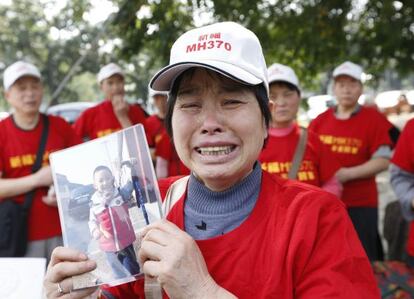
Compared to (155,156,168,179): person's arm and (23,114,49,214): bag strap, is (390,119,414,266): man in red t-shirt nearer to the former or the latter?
(155,156,168,179): person's arm

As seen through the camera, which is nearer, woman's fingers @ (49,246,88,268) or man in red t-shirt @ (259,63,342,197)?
woman's fingers @ (49,246,88,268)

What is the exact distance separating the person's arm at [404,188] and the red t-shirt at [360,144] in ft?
3.68

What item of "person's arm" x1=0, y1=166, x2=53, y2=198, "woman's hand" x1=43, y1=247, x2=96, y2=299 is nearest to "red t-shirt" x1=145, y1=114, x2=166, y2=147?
"person's arm" x1=0, y1=166, x2=53, y2=198

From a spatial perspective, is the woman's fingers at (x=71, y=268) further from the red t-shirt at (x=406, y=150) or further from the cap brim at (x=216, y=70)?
the red t-shirt at (x=406, y=150)

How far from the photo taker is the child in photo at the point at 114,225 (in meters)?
1.43

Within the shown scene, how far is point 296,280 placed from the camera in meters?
1.37

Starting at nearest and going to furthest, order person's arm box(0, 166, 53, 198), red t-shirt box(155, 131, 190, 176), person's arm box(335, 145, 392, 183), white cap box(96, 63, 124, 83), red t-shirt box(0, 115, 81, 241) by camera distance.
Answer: person's arm box(0, 166, 53, 198), red t-shirt box(0, 115, 81, 241), person's arm box(335, 145, 392, 183), red t-shirt box(155, 131, 190, 176), white cap box(96, 63, 124, 83)

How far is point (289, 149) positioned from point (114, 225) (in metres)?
2.40

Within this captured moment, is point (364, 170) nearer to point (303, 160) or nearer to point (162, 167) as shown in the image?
point (303, 160)

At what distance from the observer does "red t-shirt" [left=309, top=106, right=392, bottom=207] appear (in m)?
4.60

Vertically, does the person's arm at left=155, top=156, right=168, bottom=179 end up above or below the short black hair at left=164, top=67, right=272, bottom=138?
below

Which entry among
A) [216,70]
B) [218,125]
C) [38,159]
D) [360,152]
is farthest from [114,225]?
[360,152]

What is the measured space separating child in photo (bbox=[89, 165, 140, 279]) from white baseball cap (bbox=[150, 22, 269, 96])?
347 mm

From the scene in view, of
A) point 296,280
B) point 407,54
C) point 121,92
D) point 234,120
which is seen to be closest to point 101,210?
point 234,120
